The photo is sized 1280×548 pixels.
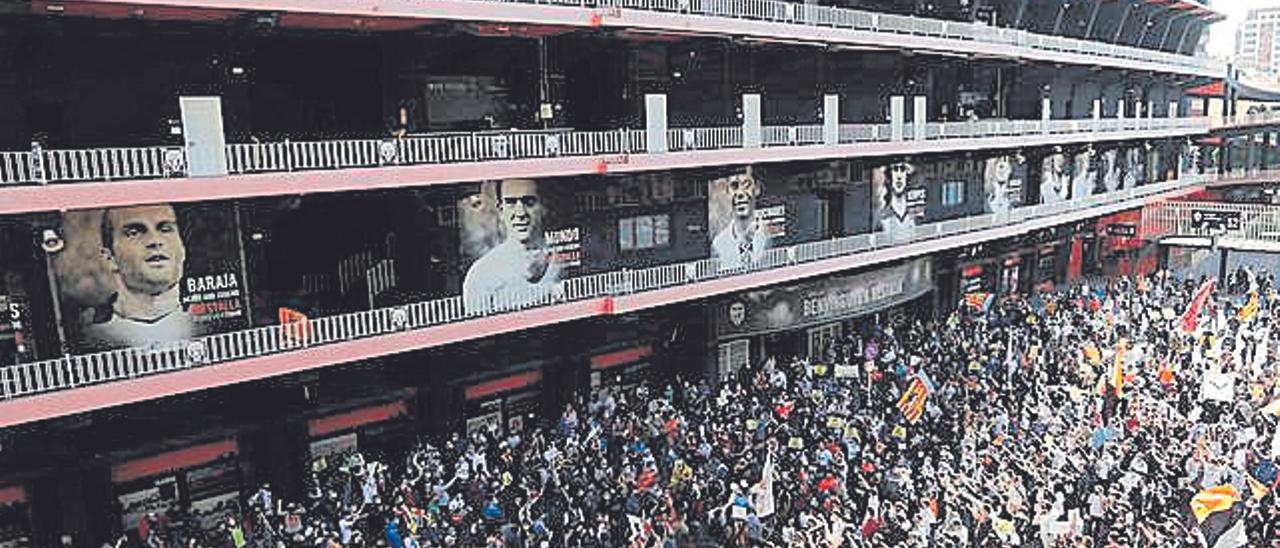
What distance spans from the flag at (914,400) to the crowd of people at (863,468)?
0.04m

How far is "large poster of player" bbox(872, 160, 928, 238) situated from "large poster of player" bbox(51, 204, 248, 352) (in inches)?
667

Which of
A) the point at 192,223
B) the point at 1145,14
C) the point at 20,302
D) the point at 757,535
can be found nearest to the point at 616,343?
the point at 757,535

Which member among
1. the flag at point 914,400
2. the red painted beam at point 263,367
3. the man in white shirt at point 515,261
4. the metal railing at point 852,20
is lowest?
the flag at point 914,400

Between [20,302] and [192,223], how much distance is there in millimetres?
2640

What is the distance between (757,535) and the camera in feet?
51.1

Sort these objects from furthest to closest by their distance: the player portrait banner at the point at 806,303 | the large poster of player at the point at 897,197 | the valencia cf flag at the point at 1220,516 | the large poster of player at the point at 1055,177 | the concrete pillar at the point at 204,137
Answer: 1. the large poster of player at the point at 1055,177
2. the large poster of player at the point at 897,197
3. the player portrait banner at the point at 806,303
4. the concrete pillar at the point at 204,137
5. the valencia cf flag at the point at 1220,516

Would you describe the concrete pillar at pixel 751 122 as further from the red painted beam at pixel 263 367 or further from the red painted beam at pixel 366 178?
the red painted beam at pixel 263 367

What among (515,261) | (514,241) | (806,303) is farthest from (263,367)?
(806,303)

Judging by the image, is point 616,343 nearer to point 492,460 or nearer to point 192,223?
point 492,460

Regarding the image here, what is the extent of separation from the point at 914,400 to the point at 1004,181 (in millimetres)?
15935

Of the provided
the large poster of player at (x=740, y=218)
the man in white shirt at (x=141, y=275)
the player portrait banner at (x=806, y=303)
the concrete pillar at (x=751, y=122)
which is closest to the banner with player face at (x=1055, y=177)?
the player portrait banner at (x=806, y=303)

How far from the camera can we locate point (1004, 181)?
32.3 metres

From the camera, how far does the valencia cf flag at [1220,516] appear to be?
14078 millimetres

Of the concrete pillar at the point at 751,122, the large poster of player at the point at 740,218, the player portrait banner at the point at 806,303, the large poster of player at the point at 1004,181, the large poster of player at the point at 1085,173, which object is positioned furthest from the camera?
the large poster of player at the point at 1085,173
